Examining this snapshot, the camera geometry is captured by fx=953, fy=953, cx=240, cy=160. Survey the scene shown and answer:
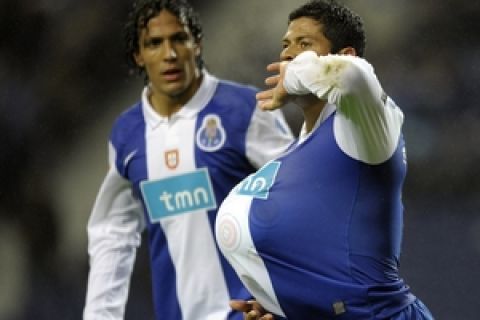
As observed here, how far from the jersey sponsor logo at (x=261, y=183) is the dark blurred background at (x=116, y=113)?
1894 millimetres

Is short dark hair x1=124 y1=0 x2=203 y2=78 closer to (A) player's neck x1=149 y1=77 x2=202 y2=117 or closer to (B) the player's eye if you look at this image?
(A) player's neck x1=149 y1=77 x2=202 y2=117

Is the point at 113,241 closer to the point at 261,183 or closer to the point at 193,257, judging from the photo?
the point at 193,257

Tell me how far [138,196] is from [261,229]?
111cm

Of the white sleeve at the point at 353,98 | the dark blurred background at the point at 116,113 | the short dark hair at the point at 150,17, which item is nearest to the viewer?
the white sleeve at the point at 353,98

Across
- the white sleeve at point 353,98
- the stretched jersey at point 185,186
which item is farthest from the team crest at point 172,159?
the white sleeve at point 353,98

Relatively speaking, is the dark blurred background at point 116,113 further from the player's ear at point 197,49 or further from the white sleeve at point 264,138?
the white sleeve at point 264,138

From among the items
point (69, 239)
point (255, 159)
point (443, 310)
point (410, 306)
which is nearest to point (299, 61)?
point (410, 306)

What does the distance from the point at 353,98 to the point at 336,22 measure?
37 cm

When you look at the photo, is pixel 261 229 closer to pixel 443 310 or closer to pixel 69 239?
pixel 443 310

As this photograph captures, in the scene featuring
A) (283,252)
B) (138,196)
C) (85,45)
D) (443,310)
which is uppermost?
(85,45)

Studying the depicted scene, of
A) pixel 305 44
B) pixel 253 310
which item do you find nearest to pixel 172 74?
pixel 305 44

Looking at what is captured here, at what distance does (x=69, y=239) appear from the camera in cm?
426

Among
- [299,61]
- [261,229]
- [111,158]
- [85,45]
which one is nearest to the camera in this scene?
[299,61]

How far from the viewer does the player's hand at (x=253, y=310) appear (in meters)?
2.10
